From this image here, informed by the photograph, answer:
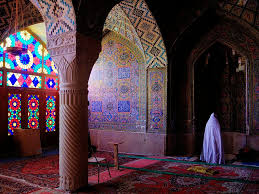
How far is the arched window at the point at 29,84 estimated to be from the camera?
353 inches

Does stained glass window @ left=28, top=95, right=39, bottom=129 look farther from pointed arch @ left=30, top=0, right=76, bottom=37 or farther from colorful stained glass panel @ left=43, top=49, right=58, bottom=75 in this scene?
pointed arch @ left=30, top=0, right=76, bottom=37

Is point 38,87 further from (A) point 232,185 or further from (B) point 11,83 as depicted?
(A) point 232,185

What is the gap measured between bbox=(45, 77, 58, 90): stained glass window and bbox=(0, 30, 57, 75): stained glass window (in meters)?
0.27

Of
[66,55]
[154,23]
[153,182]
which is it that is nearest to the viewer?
[66,55]

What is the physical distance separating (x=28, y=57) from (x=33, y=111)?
6.78ft

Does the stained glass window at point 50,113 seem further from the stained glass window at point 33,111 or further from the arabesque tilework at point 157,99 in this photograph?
the arabesque tilework at point 157,99

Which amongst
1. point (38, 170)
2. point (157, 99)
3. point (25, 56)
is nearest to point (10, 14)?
point (25, 56)

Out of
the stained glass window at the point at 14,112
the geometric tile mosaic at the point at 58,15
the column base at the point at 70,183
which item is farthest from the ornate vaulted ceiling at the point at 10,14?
the column base at the point at 70,183

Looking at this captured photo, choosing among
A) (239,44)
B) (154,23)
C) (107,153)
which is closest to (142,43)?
(154,23)

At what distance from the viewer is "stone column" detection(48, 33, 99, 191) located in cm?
475

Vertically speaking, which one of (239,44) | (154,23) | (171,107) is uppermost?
(154,23)

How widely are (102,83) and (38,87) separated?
8.34 ft

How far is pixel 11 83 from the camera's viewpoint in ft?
29.8

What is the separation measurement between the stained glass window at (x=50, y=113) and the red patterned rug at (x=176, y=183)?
5388 mm
